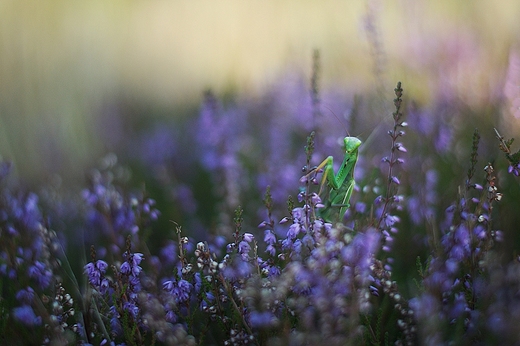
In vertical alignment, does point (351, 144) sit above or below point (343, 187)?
above

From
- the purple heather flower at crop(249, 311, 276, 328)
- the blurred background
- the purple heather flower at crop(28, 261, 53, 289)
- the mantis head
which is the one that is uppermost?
the blurred background

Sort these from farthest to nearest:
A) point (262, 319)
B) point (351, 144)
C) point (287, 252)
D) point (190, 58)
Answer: point (190, 58), point (351, 144), point (287, 252), point (262, 319)

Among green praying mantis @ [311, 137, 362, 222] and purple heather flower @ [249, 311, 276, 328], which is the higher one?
green praying mantis @ [311, 137, 362, 222]

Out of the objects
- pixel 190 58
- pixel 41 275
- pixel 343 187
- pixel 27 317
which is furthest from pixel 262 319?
pixel 190 58

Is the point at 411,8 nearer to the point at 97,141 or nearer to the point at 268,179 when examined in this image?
the point at 268,179

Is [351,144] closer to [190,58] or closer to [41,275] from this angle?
[41,275]

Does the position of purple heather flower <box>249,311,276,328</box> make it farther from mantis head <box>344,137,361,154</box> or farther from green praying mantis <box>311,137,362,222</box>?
mantis head <box>344,137,361,154</box>

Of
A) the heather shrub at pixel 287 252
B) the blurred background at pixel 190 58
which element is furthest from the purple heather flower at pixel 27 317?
the blurred background at pixel 190 58

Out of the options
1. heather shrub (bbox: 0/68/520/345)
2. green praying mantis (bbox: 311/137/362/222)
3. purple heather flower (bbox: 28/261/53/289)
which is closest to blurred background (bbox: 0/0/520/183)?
heather shrub (bbox: 0/68/520/345)

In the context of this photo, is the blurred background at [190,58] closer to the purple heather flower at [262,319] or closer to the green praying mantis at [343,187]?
the green praying mantis at [343,187]
